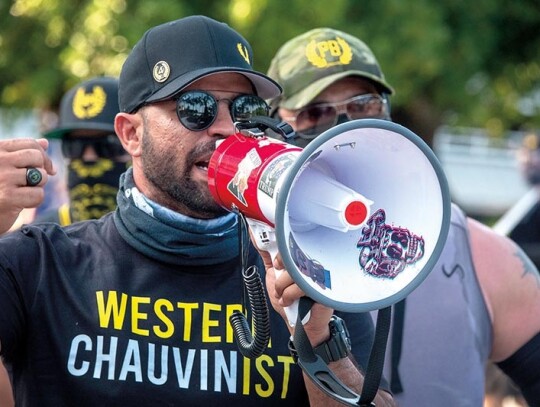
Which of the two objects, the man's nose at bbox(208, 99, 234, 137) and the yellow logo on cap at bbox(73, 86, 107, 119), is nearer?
the man's nose at bbox(208, 99, 234, 137)

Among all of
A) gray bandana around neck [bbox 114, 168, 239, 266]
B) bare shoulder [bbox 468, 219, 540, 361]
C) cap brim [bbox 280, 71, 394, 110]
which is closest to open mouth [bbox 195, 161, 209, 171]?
gray bandana around neck [bbox 114, 168, 239, 266]

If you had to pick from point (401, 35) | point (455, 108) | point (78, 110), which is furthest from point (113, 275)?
point (455, 108)

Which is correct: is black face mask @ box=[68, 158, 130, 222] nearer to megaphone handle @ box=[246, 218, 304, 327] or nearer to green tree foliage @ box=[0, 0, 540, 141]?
megaphone handle @ box=[246, 218, 304, 327]

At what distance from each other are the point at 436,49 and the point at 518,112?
13.6 feet

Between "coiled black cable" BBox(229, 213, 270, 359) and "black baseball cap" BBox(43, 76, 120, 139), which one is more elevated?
"coiled black cable" BBox(229, 213, 270, 359)

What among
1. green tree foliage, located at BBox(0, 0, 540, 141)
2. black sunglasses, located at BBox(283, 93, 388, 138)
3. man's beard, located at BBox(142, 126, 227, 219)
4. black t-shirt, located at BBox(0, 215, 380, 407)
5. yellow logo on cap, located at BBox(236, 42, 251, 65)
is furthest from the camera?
green tree foliage, located at BBox(0, 0, 540, 141)

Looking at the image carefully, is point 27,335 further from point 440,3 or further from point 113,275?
point 440,3

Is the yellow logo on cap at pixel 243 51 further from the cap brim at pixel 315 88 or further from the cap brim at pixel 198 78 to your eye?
the cap brim at pixel 315 88

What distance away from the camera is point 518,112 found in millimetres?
14219

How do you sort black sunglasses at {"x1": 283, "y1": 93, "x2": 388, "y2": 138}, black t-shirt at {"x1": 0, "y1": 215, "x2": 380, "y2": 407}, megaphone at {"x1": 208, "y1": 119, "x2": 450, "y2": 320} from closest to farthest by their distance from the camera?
megaphone at {"x1": 208, "y1": 119, "x2": 450, "y2": 320} < black t-shirt at {"x1": 0, "y1": 215, "x2": 380, "y2": 407} < black sunglasses at {"x1": 283, "y1": 93, "x2": 388, "y2": 138}

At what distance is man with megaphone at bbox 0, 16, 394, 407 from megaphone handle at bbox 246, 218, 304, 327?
0.23 meters

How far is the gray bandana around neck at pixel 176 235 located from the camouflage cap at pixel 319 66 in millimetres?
1097

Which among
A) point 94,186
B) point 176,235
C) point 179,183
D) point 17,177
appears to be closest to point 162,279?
point 176,235

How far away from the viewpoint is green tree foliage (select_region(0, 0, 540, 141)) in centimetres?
930
